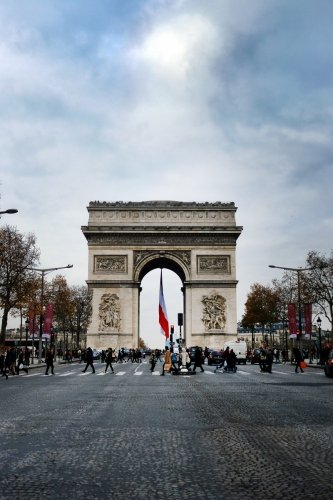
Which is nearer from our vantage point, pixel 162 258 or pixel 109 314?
pixel 109 314

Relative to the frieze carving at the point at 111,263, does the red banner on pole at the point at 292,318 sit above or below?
below

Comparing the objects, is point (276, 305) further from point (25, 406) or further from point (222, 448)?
point (222, 448)

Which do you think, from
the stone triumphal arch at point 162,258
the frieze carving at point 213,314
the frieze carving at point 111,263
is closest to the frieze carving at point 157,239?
the stone triumphal arch at point 162,258

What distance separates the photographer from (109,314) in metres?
67.5

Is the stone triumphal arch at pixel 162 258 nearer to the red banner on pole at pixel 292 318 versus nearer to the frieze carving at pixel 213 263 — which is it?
the frieze carving at pixel 213 263

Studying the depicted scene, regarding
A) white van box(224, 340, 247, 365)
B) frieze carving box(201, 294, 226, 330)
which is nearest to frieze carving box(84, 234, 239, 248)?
frieze carving box(201, 294, 226, 330)

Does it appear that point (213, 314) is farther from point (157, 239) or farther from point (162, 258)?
point (157, 239)

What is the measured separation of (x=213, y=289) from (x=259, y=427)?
2315 inches

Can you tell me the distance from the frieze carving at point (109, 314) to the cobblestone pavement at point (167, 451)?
53.6 meters

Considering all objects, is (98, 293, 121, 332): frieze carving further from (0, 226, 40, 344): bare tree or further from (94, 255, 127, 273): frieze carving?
(0, 226, 40, 344): bare tree

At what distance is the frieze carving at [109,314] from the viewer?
67.5m

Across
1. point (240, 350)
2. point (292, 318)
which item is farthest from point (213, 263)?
point (292, 318)

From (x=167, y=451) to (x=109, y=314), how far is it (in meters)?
60.5

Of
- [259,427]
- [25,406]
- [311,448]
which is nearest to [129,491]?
[311,448]
